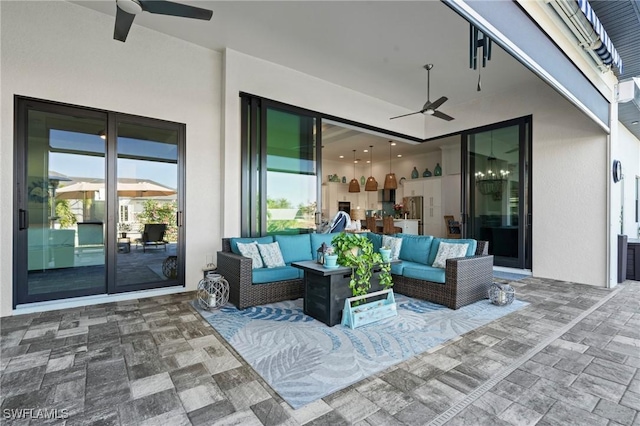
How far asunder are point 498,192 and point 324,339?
543cm

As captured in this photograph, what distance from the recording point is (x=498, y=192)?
6.49m

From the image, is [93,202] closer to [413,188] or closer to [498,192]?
[498,192]

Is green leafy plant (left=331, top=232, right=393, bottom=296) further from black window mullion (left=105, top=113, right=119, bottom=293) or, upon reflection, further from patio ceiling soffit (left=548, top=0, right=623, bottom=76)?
black window mullion (left=105, top=113, right=119, bottom=293)

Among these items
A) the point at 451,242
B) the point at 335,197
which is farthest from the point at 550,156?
the point at 335,197

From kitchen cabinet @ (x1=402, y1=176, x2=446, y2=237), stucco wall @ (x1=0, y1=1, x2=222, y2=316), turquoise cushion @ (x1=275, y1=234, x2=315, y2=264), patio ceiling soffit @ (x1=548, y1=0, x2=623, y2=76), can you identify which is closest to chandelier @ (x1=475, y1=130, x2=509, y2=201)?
patio ceiling soffit @ (x1=548, y1=0, x2=623, y2=76)

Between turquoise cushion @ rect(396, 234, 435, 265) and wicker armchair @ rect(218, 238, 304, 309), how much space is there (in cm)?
173

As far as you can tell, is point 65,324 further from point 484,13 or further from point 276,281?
point 484,13

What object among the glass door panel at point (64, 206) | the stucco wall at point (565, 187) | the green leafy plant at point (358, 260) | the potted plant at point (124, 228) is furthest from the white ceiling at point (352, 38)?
the green leafy plant at point (358, 260)

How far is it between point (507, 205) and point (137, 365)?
6.76m

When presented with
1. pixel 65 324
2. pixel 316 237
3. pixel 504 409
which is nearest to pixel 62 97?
pixel 65 324

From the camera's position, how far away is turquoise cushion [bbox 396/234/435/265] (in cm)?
455

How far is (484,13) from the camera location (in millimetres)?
1798

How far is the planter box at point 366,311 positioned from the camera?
3193 millimetres

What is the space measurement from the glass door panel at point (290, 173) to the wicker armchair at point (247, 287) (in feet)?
4.45
